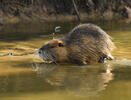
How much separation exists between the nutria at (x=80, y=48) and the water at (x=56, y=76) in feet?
0.55

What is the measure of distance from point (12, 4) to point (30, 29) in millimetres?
2479

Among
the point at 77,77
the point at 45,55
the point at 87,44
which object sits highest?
the point at 87,44

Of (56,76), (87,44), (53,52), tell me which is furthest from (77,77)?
(87,44)

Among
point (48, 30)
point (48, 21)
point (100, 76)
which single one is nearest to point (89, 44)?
point (100, 76)

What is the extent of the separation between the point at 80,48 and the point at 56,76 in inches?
43.3

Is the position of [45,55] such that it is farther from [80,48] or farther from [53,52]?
[80,48]

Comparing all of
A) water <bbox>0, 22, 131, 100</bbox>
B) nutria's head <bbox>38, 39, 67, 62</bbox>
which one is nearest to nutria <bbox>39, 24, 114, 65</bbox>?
nutria's head <bbox>38, 39, 67, 62</bbox>

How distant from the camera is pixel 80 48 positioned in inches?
214

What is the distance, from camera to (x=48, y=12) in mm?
11125

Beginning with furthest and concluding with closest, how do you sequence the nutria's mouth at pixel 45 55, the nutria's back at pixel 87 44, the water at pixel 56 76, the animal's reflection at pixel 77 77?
the nutria's back at pixel 87 44
the nutria's mouth at pixel 45 55
the animal's reflection at pixel 77 77
the water at pixel 56 76

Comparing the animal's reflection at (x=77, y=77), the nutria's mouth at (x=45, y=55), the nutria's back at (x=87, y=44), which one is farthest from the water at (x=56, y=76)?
the nutria's back at (x=87, y=44)

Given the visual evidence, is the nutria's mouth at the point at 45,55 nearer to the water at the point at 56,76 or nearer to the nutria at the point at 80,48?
the nutria at the point at 80,48

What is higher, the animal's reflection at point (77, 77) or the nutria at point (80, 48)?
the nutria at point (80, 48)

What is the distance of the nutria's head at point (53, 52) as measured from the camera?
5273 mm
